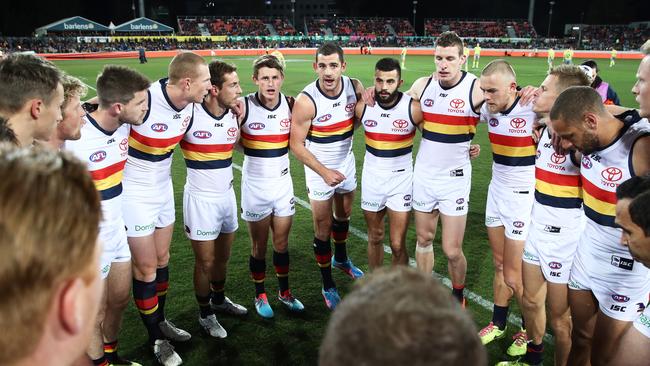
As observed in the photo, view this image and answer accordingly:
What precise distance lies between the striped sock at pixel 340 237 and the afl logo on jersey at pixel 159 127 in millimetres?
2538

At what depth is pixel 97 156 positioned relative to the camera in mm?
3703

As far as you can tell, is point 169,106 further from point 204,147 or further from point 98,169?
point 98,169

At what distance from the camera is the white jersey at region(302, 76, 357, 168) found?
5.17m

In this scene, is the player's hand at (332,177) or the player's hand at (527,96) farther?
the player's hand at (332,177)

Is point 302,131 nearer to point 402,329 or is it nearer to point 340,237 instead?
point 340,237

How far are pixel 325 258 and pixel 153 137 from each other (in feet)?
7.47

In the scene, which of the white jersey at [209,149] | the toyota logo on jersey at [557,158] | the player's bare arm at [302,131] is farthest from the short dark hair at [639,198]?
the white jersey at [209,149]

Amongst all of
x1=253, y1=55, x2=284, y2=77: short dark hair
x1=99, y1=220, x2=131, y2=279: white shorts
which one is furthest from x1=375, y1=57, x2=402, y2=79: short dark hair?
x1=99, y1=220, x2=131, y2=279: white shorts

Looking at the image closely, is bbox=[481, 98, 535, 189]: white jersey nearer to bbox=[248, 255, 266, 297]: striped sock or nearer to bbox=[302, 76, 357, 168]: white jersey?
bbox=[302, 76, 357, 168]: white jersey

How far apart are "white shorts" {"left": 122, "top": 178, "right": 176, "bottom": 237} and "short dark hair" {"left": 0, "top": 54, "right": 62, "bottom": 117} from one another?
1.59m

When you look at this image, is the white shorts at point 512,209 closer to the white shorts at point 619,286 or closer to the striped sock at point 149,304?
the white shorts at point 619,286

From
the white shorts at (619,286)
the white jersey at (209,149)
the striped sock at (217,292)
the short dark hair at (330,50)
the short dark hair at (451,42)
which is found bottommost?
the striped sock at (217,292)

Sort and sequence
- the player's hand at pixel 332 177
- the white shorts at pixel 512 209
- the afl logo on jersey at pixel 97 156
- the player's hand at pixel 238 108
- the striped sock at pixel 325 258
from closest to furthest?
the afl logo on jersey at pixel 97 156, the white shorts at pixel 512 209, the player's hand at pixel 238 108, the player's hand at pixel 332 177, the striped sock at pixel 325 258

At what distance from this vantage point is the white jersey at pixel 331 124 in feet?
17.0
